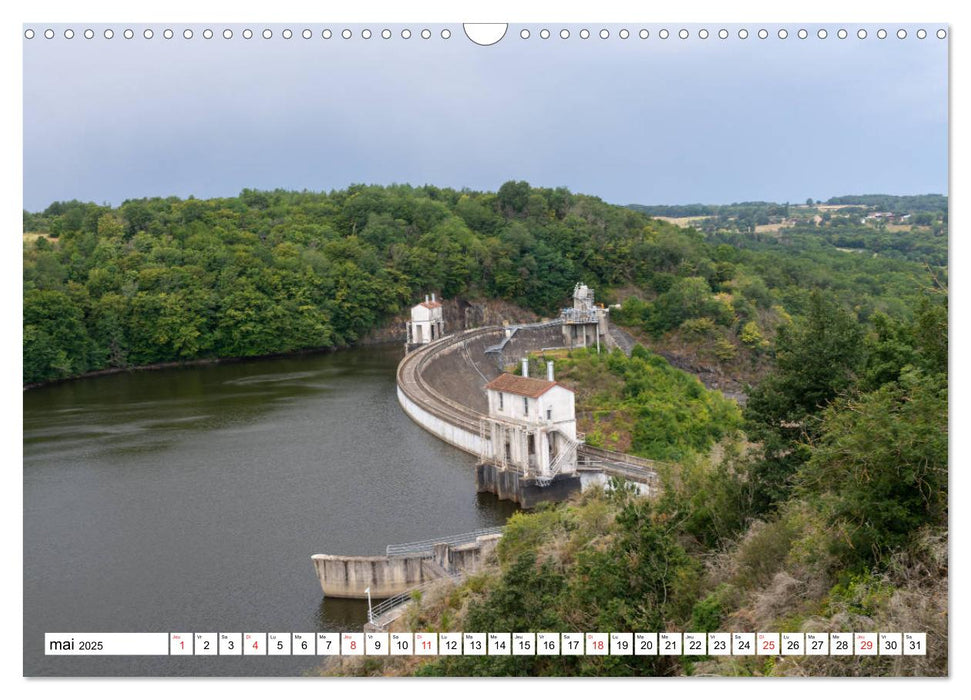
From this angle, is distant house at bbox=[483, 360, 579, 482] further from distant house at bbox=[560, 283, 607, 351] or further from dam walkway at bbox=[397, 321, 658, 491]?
distant house at bbox=[560, 283, 607, 351]

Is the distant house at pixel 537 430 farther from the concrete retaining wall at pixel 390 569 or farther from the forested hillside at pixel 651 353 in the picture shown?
the concrete retaining wall at pixel 390 569

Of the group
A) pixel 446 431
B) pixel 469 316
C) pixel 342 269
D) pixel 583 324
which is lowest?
pixel 446 431

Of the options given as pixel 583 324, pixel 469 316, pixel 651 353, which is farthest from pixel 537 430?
pixel 469 316

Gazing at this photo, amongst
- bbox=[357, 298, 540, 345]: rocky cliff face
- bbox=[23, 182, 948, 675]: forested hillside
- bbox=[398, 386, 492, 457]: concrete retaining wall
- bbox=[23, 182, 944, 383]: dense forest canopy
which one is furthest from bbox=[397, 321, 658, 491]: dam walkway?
bbox=[357, 298, 540, 345]: rocky cliff face

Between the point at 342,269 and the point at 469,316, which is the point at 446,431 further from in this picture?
the point at 469,316

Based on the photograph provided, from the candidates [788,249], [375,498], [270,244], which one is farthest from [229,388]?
[788,249]
